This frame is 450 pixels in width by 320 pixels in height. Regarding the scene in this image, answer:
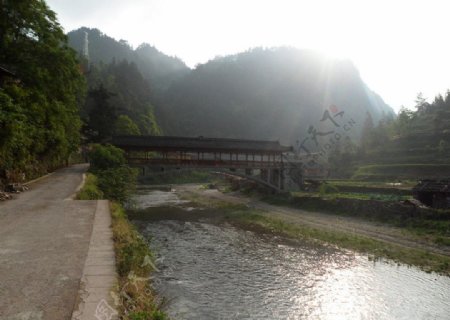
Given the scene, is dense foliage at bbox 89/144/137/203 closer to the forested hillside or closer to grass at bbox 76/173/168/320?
grass at bbox 76/173/168/320

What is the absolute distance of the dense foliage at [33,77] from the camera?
16047 mm

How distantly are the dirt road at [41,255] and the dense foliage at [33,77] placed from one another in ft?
15.6

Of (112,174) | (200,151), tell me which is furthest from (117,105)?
(112,174)

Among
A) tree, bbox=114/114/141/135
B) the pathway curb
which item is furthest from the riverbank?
tree, bbox=114/114/141/135

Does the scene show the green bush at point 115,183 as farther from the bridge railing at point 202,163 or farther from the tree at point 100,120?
the tree at point 100,120

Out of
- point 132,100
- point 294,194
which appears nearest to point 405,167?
point 294,194

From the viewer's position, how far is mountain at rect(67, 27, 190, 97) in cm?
13738

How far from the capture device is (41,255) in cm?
673

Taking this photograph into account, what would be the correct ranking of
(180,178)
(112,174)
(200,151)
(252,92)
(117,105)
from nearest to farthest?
(112,174) → (200,151) → (180,178) → (117,105) → (252,92)

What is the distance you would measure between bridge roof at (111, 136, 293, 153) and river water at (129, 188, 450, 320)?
54.9 ft

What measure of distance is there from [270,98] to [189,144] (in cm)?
9794

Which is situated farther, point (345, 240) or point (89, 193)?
point (345, 240)

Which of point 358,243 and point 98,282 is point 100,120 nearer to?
point 358,243

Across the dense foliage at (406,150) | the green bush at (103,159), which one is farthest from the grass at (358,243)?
the dense foliage at (406,150)
